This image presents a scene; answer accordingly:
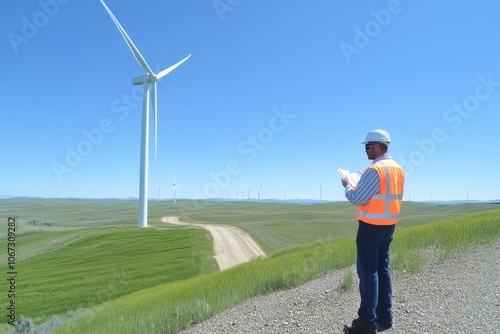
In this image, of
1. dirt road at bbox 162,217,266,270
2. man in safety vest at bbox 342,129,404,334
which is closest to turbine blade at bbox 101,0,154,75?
dirt road at bbox 162,217,266,270

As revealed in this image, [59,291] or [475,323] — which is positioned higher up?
[475,323]

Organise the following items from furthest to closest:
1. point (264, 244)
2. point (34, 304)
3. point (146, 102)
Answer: point (146, 102) < point (264, 244) < point (34, 304)

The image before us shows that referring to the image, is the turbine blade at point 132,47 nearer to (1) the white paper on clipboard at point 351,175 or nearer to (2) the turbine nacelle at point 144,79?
(2) the turbine nacelle at point 144,79

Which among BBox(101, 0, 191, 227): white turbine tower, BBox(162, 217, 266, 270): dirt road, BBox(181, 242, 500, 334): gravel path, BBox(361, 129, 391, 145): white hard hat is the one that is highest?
BBox(101, 0, 191, 227): white turbine tower

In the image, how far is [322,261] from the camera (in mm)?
8961

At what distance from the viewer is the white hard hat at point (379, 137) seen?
15.3ft

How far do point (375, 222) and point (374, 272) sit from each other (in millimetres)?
729

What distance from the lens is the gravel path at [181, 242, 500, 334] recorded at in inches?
187

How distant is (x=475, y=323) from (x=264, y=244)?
34681 millimetres

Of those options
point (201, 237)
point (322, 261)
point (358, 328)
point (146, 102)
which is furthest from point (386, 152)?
point (146, 102)

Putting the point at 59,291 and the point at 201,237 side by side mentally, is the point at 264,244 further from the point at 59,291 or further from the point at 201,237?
the point at 59,291

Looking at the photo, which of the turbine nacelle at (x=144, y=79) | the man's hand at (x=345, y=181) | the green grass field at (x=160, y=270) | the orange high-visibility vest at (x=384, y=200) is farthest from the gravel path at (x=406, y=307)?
the turbine nacelle at (x=144, y=79)

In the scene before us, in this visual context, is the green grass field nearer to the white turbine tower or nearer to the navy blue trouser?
the navy blue trouser

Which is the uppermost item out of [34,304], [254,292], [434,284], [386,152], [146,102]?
[146,102]
